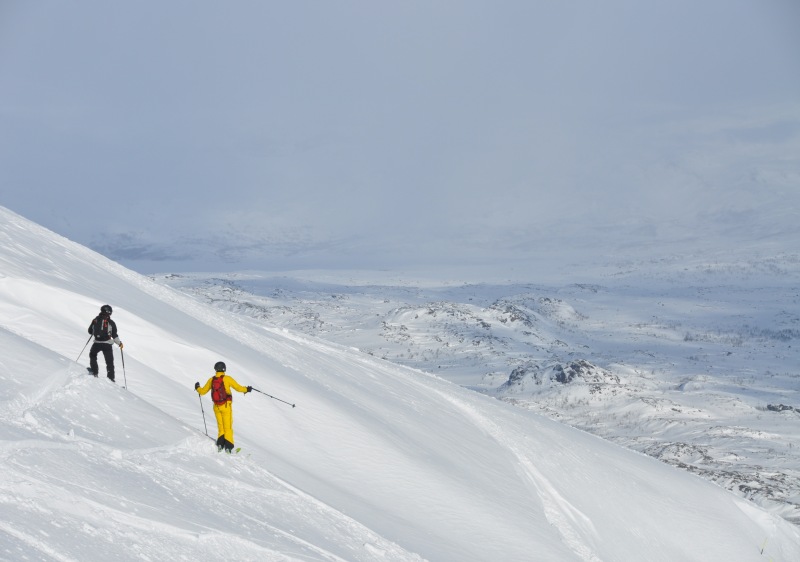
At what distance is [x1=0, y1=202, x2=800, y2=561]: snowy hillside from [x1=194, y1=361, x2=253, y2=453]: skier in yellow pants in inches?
8.4

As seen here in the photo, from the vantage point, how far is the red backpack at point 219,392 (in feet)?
31.5

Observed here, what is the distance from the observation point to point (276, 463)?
10.6 meters

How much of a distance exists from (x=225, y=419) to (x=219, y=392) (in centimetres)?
39

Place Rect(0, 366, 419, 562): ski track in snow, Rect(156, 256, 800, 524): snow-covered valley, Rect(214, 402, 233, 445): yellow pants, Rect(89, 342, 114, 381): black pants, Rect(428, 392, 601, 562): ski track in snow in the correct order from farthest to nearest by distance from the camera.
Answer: Rect(156, 256, 800, 524): snow-covered valley < Rect(428, 392, 601, 562): ski track in snow < Rect(89, 342, 114, 381): black pants < Rect(214, 402, 233, 445): yellow pants < Rect(0, 366, 419, 562): ski track in snow

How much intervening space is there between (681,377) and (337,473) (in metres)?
41.7

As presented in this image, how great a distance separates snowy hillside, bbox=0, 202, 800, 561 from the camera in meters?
7.10

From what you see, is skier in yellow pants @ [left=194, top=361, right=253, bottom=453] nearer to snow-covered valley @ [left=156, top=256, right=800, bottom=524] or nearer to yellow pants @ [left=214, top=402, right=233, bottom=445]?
yellow pants @ [left=214, top=402, right=233, bottom=445]

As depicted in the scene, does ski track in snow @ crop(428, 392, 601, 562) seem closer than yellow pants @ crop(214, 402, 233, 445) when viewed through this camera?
No

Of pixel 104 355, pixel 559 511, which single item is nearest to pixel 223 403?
pixel 104 355

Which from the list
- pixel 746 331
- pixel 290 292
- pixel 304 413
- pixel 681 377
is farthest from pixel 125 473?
pixel 290 292

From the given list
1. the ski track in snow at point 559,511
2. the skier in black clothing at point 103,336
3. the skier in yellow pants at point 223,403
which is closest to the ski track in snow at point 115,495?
the skier in yellow pants at point 223,403

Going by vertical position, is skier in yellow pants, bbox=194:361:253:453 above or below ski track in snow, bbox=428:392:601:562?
above

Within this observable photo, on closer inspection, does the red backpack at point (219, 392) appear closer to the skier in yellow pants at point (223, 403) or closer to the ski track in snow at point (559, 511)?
the skier in yellow pants at point (223, 403)

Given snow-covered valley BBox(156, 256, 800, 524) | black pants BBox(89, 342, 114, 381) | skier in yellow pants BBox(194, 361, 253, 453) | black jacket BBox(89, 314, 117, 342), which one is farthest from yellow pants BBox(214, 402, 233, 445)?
snow-covered valley BBox(156, 256, 800, 524)
